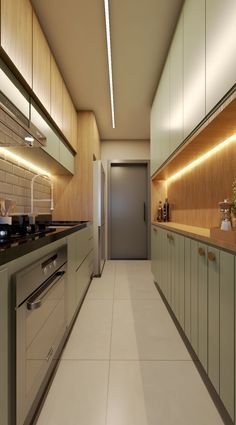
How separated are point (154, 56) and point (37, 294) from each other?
2.50 meters

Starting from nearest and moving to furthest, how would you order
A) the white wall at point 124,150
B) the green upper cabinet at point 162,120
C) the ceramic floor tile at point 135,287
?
the green upper cabinet at point 162,120 < the ceramic floor tile at point 135,287 < the white wall at point 124,150

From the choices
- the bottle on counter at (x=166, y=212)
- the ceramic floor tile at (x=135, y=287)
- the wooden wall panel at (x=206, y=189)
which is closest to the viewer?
the wooden wall panel at (x=206, y=189)

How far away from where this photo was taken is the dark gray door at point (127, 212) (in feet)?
16.7

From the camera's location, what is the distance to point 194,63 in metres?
1.57

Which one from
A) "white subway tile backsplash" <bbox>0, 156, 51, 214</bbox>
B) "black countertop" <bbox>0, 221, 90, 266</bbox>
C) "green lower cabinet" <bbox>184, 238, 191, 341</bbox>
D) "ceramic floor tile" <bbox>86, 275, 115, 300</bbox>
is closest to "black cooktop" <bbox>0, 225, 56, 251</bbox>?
"black countertop" <bbox>0, 221, 90, 266</bbox>

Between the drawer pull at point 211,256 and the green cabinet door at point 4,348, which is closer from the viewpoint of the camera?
the green cabinet door at point 4,348

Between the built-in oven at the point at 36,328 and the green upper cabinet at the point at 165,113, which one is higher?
the green upper cabinet at the point at 165,113

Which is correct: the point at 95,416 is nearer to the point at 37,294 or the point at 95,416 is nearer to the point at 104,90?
the point at 37,294

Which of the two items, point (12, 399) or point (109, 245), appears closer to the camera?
point (12, 399)

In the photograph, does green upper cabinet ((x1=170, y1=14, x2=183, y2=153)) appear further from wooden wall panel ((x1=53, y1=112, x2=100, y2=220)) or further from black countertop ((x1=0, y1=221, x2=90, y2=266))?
wooden wall panel ((x1=53, y1=112, x2=100, y2=220))

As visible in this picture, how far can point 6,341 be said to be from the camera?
2.67 feet

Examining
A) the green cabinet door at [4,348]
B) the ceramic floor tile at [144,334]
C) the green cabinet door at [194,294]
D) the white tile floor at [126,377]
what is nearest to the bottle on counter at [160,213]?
the ceramic floor tile at [144,334]

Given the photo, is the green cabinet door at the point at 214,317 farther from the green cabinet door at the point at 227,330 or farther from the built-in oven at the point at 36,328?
the built-in oven at the point at 36,328

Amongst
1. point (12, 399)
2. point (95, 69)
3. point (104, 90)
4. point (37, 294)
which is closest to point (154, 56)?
point (95, 69)
